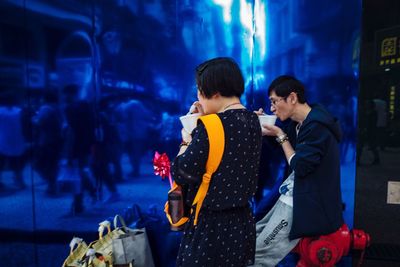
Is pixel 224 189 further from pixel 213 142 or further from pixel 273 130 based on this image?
pixel 273 130

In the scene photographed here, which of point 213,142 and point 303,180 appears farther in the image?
point 303,180

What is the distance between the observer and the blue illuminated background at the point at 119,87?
285cm

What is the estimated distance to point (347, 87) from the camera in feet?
9.25

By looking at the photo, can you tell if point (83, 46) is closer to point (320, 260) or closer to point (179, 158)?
point (179, 158)

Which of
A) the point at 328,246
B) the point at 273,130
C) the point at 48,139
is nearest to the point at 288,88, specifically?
the point at 273,130

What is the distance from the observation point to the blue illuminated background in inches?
112

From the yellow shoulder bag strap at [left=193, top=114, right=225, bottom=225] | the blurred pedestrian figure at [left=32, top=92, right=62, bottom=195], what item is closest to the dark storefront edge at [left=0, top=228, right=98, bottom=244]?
the blurred pedestrian figure at [left=32, top=92, right=62, bottom=195]

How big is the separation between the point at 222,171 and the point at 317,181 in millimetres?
878

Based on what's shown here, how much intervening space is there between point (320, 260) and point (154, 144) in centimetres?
161

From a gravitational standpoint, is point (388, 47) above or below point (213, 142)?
above

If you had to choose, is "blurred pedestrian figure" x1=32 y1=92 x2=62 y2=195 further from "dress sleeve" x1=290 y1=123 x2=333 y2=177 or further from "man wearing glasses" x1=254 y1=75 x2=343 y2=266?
"dress sleeve" x1=290 y1=123 x2=333 y2=177

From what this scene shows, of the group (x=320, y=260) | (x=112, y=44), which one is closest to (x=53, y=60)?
(x=112, y=44)

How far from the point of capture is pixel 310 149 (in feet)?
7.32

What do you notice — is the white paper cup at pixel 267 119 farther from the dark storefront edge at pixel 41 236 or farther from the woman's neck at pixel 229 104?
the dark storefront edge at pixel 41 236
